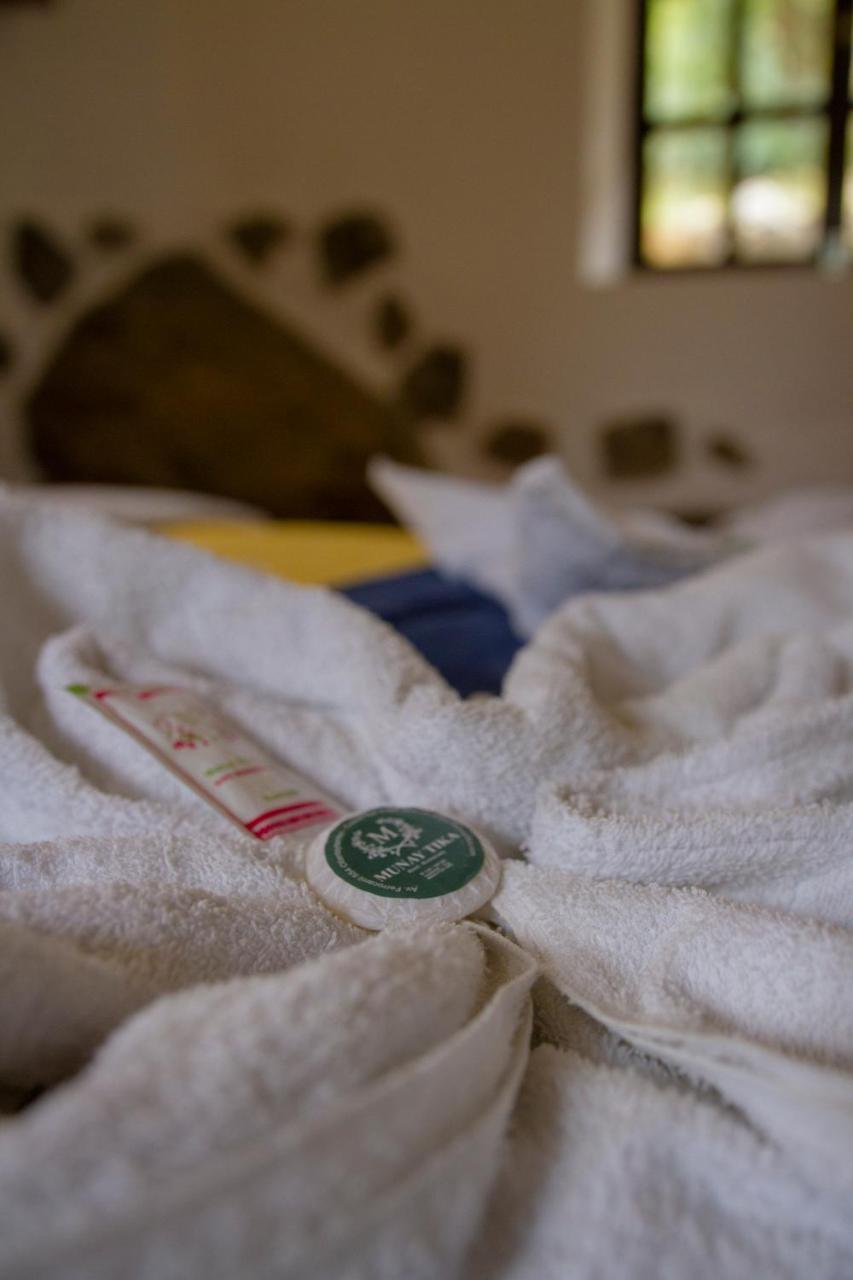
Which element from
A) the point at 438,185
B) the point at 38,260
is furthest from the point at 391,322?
the point at 38,260

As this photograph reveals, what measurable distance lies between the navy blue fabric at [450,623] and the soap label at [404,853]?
296 millimetres

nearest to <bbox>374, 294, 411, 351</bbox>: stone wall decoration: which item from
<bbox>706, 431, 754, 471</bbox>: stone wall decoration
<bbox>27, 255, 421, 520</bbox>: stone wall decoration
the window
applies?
<bbox>27, 255, 421, 520</bbox>: stone wall decoration

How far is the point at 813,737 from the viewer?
20.5 inches

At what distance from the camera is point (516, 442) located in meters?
2.43

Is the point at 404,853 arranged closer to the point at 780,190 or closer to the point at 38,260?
the point at 38,260

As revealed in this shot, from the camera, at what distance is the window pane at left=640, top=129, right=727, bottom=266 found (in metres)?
2.41

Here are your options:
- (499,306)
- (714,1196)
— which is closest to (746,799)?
(714,1196)

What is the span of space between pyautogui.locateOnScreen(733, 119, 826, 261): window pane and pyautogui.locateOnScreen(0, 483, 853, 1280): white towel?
2173 mm

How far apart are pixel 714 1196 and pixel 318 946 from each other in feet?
0.56

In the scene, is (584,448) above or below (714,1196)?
below

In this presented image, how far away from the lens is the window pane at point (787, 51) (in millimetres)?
2223

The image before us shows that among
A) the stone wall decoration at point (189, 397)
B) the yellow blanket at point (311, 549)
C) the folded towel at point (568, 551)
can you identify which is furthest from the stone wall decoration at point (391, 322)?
the folded towel at point (568, 551)

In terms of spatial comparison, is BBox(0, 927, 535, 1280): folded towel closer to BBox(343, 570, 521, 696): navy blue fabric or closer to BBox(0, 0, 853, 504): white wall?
BBox(343, 570, 521, 696): navy blue fabric

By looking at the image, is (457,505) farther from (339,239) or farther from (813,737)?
(339,239)
